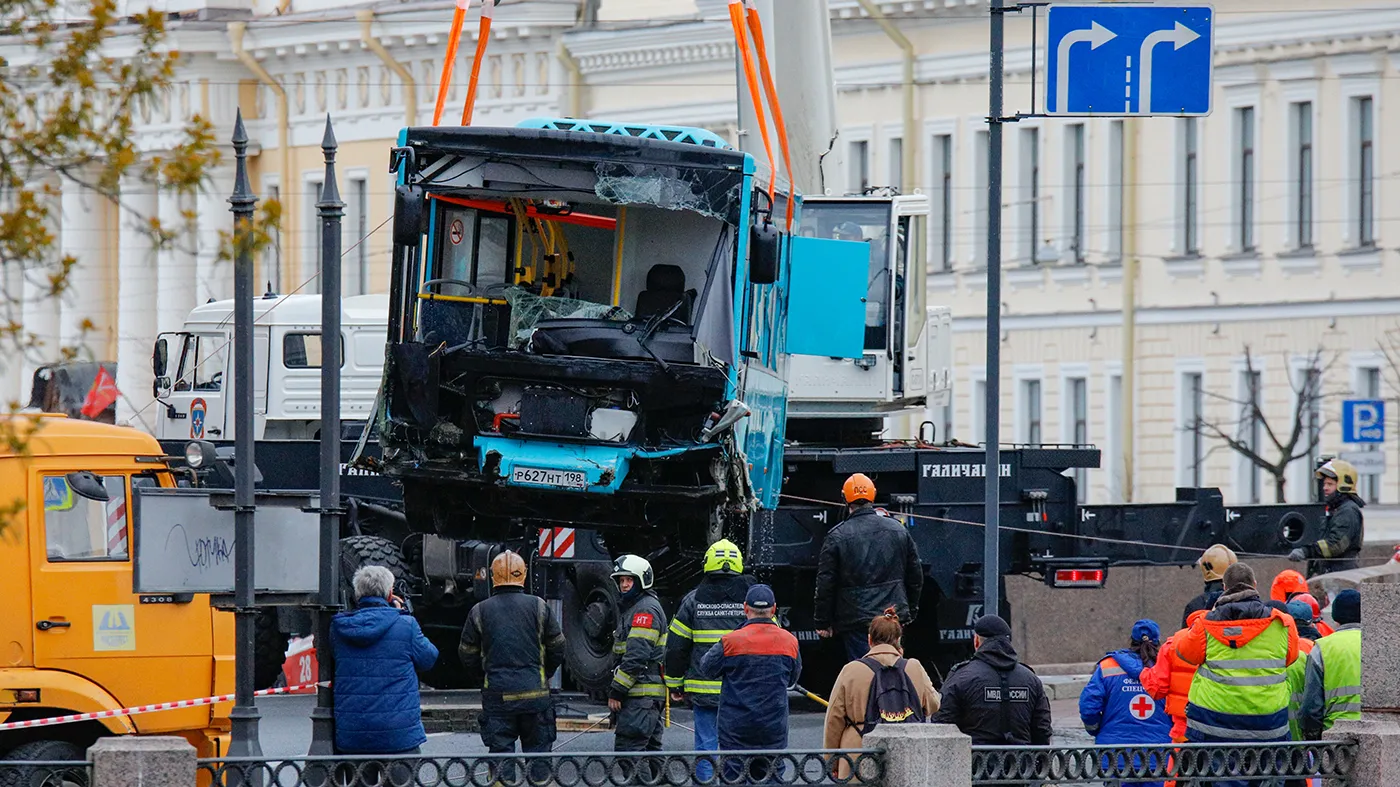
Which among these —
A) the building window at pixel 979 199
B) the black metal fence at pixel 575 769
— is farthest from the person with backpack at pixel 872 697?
the building window at pixel 979 199

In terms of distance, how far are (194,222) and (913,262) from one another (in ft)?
47.2

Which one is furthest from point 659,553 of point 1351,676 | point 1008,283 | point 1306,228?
point 1008,283

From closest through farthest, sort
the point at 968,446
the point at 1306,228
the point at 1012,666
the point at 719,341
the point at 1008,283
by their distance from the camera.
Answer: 1. the point at 1012,666
2. the point at 719,341
3. the point at 968,446
4. the point at 1306,228
5. the point at 1008,283

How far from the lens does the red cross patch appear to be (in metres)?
14.6

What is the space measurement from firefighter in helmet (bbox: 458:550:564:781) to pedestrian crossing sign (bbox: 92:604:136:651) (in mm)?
1725

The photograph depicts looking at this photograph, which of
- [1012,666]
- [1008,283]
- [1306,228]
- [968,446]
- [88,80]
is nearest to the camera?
[88,80]

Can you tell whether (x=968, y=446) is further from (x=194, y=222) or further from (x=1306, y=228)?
(x=1306, y=228)

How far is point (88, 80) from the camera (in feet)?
30.1

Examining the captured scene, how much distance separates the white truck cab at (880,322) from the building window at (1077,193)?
27076 millimetres

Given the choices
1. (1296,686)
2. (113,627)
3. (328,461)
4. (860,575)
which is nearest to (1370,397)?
(860,575)

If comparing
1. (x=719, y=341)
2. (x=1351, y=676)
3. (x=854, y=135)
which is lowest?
(x=1351, y=676)

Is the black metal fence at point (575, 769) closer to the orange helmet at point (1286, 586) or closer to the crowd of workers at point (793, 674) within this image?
the crowd of workers at point (793, 674)

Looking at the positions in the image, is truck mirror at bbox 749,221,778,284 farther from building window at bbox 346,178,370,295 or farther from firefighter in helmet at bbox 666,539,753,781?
building window at bbox 346,178,370,295

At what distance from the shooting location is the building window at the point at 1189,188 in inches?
1906
